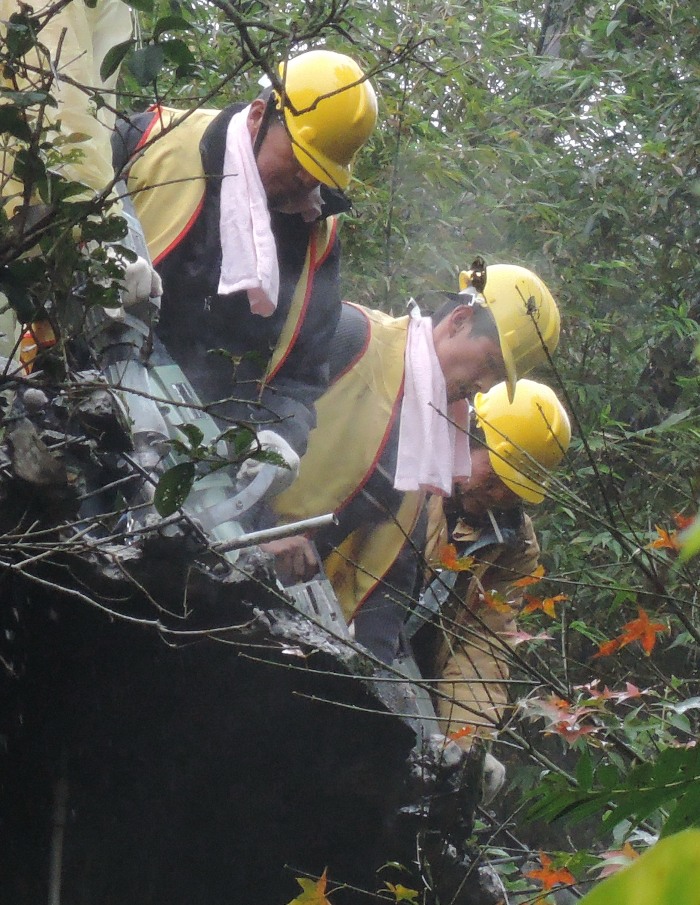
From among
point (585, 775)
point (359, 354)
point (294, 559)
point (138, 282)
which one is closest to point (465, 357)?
point (359, 354)

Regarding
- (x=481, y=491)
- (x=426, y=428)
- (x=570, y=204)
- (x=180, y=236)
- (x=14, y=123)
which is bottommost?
(x=481, y=491)

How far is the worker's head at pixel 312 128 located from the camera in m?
3.47

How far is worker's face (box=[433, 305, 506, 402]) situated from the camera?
435 cm

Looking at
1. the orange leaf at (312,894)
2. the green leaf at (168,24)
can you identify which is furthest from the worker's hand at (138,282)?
the orange leaf at (312,894)

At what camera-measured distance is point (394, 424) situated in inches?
169

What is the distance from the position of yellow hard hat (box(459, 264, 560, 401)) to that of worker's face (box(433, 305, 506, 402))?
0.05 m

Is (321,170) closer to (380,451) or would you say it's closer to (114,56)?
(380,451)

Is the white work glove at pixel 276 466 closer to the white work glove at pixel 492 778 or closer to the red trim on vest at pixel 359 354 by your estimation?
the red trim on vest at pixel 359 354

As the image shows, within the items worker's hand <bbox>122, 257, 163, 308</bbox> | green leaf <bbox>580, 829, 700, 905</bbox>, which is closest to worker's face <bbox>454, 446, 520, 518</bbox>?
worker's hand <bbox>122, 257, 163, 308</bbox>

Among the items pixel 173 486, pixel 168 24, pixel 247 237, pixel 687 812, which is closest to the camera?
pixel 687 812

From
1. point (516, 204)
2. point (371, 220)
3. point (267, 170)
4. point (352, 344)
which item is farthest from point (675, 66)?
point (267, 170)

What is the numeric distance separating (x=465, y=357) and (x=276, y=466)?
5.30 ft

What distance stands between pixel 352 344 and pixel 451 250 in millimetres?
2067

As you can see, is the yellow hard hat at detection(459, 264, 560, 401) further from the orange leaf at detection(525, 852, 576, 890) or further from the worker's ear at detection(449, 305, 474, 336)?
the orange leaf at detection(525, 852, 576, 890)
